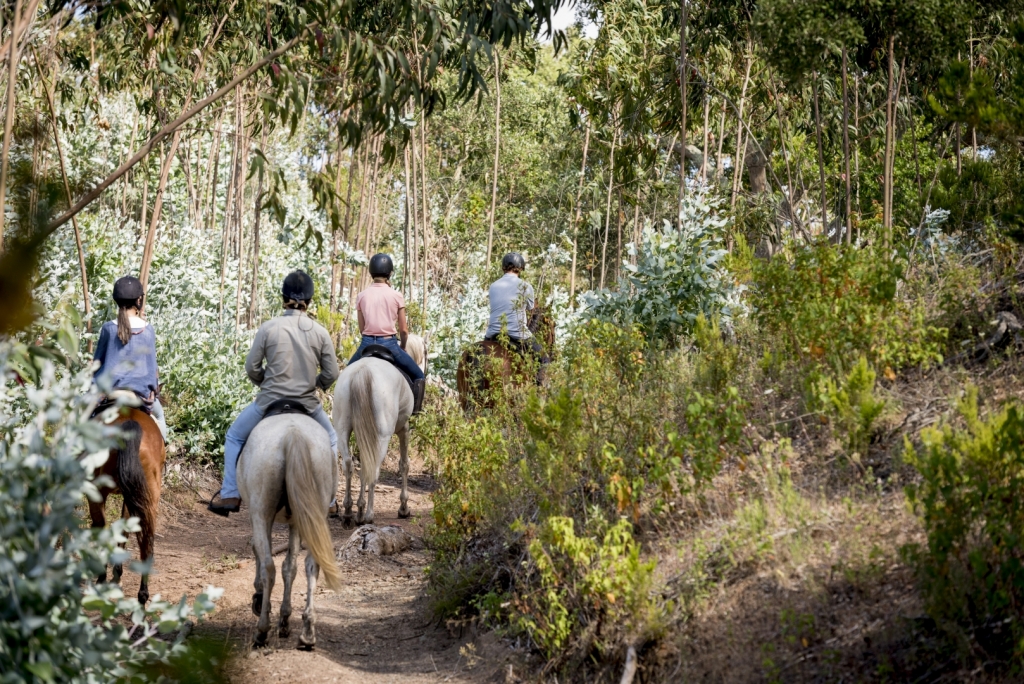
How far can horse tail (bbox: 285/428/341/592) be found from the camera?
21.4 ft

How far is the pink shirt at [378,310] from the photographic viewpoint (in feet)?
35.8

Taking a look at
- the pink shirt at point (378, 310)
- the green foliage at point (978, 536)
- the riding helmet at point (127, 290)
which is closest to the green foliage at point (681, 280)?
the pink shirt at point (378, 310)

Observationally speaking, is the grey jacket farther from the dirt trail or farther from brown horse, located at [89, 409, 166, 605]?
the dirt trail

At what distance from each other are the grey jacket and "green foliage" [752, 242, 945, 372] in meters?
3.17

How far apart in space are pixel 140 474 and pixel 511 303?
5.39 m

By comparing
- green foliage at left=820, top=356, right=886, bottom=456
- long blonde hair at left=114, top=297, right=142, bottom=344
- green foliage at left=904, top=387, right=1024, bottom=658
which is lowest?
green foliage at left=904, top=387, right=1024, bottom=658

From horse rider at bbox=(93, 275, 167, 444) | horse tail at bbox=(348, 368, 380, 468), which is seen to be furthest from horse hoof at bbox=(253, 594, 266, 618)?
horse tail at bbox=(348, 368, 380, 468)

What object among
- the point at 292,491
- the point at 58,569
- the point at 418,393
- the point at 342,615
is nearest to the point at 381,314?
the point at 418,393

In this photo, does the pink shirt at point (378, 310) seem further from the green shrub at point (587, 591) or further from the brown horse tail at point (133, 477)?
the green shrub at point (587, 591)

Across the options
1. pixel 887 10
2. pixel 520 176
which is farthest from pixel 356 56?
pixel 520 176

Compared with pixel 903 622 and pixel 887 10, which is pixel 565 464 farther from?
pixel 887 10

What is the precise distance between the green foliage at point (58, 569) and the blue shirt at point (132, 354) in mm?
4674

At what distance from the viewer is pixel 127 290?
774cm

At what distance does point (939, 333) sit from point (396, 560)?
16.8 feet
